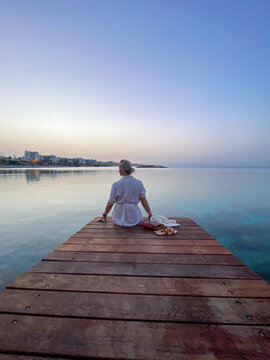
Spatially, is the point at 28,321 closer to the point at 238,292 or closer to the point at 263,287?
the point at 238,292

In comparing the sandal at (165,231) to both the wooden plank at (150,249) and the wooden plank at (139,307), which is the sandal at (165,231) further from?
the wooden plank at (139,307)

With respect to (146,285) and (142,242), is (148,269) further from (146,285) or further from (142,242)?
(142,242)

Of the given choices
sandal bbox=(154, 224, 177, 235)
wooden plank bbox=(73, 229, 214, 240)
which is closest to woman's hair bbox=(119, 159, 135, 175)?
wooden plank bbox=(73, 229, 214, 240)

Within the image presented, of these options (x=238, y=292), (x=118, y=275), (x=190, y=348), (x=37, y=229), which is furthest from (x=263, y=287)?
(x=37, y=229)

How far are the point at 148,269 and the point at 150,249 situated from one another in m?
0.67

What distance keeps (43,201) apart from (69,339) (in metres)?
12.4

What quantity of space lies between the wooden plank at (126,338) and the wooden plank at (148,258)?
112 cm

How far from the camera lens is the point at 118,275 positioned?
7.34 feet

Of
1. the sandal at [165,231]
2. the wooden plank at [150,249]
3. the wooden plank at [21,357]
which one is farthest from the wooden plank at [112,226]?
the wooden plank at [21,357]

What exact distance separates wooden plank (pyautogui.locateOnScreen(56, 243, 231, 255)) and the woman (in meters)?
1.20

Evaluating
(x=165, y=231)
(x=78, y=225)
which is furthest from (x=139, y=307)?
(x=78, y=225)

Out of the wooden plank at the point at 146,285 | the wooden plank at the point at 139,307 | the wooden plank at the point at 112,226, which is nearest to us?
the wooden plank at the point at 139,307

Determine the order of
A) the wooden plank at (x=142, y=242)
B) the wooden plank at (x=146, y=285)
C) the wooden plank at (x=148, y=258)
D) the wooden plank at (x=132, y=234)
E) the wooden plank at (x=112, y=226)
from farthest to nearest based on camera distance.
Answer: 1. the wooden plank at (x=112, y=226)
2. the wooden plank at (x=132, y=234)
3. the wooden plank at (x=142, y=242)
4. the wooden plank at (x=148, y=258)
5. the wooden plank at (x=146, y=285)

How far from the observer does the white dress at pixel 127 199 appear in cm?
401
